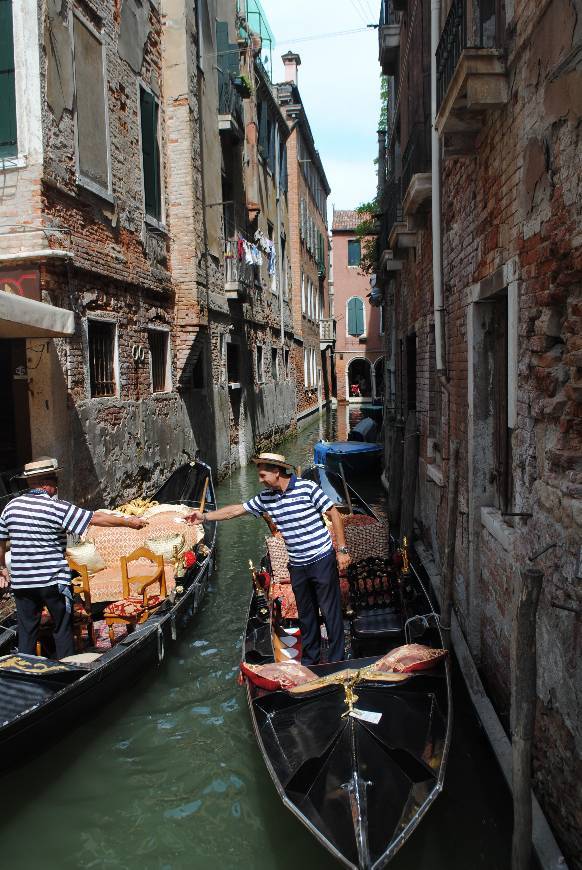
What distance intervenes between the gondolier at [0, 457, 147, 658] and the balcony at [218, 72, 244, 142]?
9696mm

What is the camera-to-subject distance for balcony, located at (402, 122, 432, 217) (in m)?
6.07

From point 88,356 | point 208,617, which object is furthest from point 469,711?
point 88,356

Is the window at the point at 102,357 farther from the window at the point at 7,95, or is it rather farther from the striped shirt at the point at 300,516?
the striped shirt at the point at 300,516

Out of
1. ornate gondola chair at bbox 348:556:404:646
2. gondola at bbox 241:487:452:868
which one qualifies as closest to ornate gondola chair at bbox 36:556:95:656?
gondola at bbox 241:487:452:868

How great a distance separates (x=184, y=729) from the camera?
4.43m

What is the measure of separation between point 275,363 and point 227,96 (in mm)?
7120

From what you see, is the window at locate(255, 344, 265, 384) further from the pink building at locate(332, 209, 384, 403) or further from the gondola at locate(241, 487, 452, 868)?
the pink building at locate(332, 209, 384, 403)

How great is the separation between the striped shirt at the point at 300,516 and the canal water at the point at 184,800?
1220 mm

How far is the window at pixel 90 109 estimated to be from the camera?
7070 millimetres

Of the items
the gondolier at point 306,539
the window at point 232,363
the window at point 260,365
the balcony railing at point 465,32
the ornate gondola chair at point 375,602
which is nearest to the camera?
the balcony railing at point 465,32

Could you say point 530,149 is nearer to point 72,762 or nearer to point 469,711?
point 469,711

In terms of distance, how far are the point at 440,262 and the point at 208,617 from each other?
11.6 feet

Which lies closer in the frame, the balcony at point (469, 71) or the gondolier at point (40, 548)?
the balcony at point (469, 71)

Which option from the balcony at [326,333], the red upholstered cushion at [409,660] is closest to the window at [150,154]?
the red upholstered cushion at [409,660]
